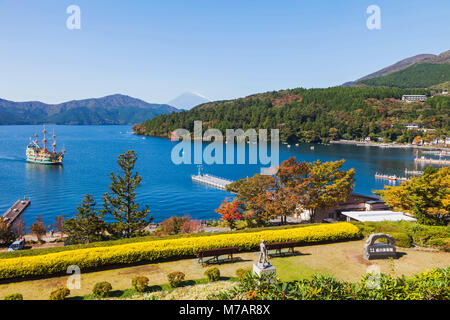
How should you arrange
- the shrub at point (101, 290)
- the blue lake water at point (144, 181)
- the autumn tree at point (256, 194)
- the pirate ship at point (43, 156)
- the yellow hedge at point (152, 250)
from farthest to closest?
the pirate ship at point (43, 156) < the blue lake water at point (144, 181) < the autumn tree at point (256, 194) < the yellow hedge at point (152, 250) < the shrub at point (101, 290)

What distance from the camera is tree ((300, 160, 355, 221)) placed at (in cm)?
3047

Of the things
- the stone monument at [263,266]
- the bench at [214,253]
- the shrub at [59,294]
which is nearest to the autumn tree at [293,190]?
the bench at [214,253]

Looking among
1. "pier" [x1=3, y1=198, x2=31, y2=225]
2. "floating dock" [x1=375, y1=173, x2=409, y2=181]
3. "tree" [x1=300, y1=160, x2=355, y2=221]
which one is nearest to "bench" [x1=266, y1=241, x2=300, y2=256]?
"tree" [x1=300, y1=160, x2=355, y2=221]

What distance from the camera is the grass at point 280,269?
1510cm

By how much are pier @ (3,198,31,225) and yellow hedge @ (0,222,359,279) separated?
101ft

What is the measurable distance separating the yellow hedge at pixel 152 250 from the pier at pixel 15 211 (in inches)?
1213

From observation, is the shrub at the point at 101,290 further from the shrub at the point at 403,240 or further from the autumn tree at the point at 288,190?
the shrub at the point at 403,240

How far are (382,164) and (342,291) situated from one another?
94277 mm

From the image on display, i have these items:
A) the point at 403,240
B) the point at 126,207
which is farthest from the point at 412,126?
the point at 126,207

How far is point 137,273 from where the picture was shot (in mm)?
16766

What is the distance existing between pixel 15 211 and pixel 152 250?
39.3 m

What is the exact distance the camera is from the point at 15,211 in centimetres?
4538
